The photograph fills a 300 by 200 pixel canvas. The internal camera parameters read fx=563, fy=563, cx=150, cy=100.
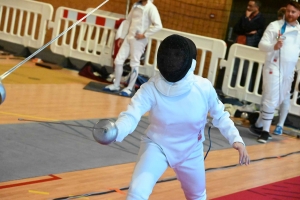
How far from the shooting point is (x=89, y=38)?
8.85 metres

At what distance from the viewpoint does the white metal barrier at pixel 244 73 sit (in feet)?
23.6

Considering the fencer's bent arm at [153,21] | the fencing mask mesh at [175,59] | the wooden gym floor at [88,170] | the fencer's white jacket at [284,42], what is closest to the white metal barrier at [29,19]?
the wooden gym floor at [88,170]

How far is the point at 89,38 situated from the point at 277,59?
12.4 feet

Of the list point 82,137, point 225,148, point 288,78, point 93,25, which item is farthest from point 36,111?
point 93,25

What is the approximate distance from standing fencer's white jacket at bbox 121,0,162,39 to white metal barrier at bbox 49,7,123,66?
1.32 meters

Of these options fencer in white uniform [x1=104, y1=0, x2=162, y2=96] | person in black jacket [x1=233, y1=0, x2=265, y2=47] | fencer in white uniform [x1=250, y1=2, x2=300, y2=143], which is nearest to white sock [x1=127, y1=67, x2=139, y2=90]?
fencer in white uniform [x1=104, y1=0, x2=162, y2=96]

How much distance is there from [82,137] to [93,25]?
4.30m

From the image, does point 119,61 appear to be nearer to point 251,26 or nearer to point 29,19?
point 251,26

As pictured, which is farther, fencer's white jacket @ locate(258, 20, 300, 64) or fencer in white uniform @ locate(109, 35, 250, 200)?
fencer's white jacket @ locate(258, 20, 300, 64)

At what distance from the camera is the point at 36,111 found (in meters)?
5.50

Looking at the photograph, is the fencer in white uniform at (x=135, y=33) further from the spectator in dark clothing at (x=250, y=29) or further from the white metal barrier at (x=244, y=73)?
the spectator in dark clothing at (x=250, y=29)

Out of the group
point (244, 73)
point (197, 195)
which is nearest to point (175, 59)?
point (197, 195)

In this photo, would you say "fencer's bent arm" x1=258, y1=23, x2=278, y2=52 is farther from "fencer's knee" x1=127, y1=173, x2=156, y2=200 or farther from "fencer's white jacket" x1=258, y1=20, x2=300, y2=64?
"fencer's knee" x1=127, y1=173, x2=156, y2=200

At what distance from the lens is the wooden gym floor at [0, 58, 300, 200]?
353 cm
